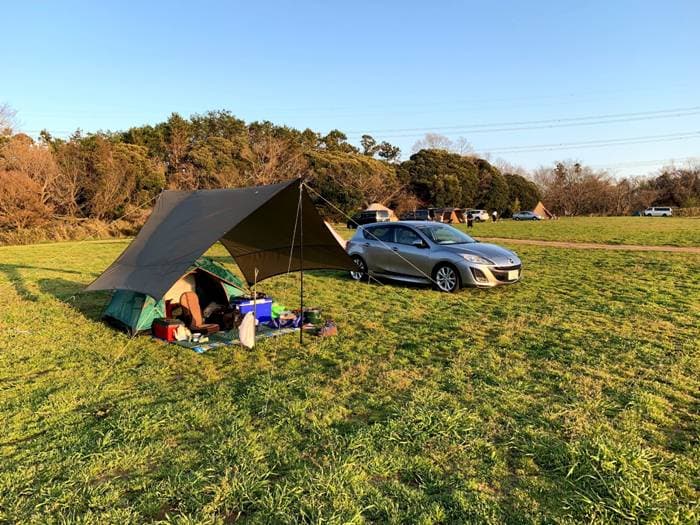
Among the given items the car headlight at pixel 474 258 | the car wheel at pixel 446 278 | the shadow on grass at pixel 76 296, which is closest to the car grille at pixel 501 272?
the car headlight at pixel 474 258

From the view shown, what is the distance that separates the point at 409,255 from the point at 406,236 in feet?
1.70

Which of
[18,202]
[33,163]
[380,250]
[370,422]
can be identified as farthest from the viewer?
[33,163]

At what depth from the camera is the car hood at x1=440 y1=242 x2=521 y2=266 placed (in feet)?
28.1

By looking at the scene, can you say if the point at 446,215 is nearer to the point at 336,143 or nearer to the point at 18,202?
the point at 336,143

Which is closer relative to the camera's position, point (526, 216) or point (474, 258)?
point (474, 258)

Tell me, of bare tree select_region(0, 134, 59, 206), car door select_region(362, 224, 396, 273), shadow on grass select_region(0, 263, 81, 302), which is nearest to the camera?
shadow on grass select_region(0, 263, 81, 302)

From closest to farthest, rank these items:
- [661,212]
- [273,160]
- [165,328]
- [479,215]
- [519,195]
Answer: [165,328] < [273,160] < [479,215] < [661,212] < [519,195]

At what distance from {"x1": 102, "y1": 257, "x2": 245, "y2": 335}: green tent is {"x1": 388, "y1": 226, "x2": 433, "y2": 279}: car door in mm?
3532

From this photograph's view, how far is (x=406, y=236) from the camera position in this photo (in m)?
9.55

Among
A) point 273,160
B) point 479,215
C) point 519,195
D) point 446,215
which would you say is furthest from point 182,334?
point 519,195

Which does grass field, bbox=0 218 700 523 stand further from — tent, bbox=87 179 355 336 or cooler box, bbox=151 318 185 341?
tent, bbox=87 179 355 336

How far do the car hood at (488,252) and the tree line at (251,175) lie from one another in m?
6.19

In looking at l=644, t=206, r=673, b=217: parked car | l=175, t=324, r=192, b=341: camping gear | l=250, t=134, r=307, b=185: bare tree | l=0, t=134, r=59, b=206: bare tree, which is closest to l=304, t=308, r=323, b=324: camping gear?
l=175, t=324, r=192, b=341: camping gear

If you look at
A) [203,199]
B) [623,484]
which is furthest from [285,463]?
[203,199]
